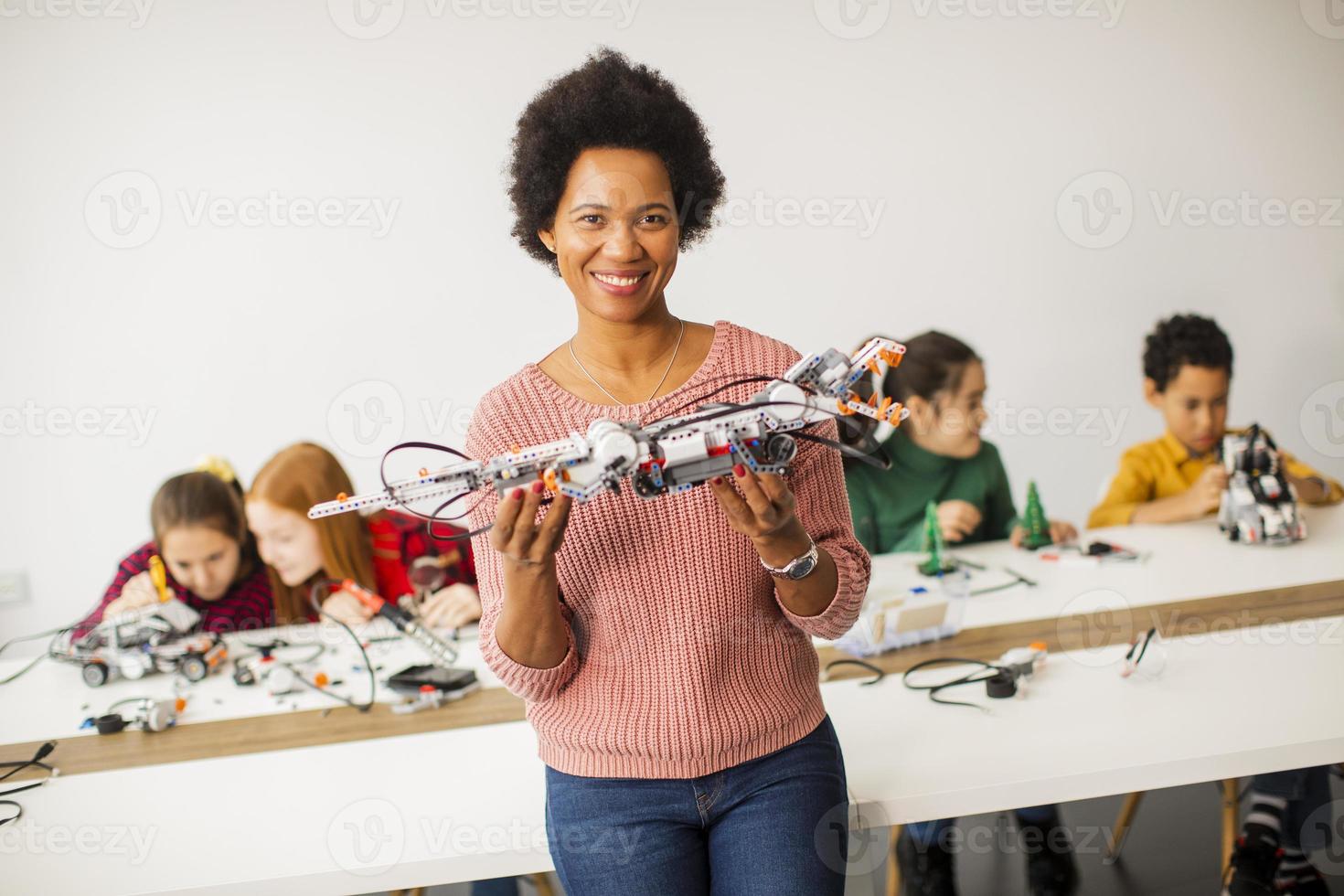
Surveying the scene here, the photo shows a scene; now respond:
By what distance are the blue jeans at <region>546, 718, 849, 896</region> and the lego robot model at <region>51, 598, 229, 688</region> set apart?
46.5 inches

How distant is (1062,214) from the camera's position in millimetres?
4203

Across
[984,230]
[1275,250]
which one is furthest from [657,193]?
[1275,250]

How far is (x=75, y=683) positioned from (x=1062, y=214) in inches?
148

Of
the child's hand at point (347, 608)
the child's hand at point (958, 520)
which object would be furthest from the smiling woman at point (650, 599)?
the child's hand at point (958, 520)

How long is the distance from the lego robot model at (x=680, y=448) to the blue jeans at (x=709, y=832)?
1.34 feet

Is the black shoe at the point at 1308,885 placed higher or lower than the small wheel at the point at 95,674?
lower

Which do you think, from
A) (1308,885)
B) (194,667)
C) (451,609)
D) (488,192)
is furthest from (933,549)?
(488,192)

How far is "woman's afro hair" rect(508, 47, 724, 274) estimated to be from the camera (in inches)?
55.6

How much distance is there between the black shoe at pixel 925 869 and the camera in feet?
7.91

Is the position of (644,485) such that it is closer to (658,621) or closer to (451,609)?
(658,621)

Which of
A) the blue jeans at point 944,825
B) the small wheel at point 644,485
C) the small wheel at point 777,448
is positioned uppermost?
the small wheel at point 777,448

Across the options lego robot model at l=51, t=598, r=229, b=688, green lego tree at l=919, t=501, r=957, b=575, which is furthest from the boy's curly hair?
lego robot model at l=51, t=598, r=229, b=688

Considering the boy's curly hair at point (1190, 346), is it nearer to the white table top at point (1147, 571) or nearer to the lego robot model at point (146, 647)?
the white table top at point (1147, 571)

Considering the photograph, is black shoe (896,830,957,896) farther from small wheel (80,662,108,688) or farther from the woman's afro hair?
small wheel (80,662,108,688)
